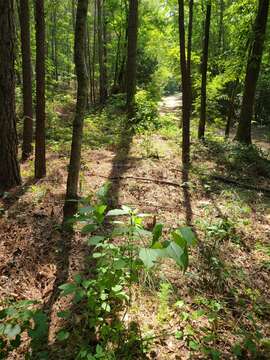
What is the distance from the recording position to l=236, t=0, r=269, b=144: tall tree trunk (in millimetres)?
9953

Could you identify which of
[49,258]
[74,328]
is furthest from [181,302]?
[49,258]

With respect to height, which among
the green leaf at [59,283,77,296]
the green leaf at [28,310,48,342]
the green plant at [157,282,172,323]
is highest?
the green leaf at [59,283,77,296]

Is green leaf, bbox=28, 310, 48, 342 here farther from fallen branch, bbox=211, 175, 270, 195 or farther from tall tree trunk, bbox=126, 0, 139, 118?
tall tree trunk, bbox=126, 0, 139, 118

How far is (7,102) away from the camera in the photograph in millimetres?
5281

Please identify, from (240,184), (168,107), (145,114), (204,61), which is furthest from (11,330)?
(168,107)

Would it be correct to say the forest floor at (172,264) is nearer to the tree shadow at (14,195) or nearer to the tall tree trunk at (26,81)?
the tree shadow at (14,195)

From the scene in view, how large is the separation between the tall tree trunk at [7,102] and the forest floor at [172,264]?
344 millimetres

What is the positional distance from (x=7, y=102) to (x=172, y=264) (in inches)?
147

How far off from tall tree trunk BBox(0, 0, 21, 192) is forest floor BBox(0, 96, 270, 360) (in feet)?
1.13

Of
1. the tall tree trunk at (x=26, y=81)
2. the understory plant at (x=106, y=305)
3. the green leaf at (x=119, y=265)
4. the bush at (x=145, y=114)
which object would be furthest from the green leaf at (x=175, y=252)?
the bush at (x=145, y=114)

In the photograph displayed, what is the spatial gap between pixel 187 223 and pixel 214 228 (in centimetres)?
64

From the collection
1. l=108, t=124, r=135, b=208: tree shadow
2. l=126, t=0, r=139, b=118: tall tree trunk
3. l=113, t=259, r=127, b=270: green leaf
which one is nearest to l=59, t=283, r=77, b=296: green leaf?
l=113, t=259, r=127, b=270: green leaf

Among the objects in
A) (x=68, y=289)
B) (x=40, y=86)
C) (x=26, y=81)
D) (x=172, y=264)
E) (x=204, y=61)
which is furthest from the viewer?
(x=204, y=61)

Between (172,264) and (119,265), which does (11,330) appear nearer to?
(119,265)
